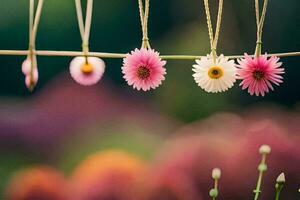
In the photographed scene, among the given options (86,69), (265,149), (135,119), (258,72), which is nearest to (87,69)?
(86,69)

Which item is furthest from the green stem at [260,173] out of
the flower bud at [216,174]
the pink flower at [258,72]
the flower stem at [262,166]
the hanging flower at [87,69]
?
the hanging flower at [87,69]

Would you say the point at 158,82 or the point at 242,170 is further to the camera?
the point at 242,170

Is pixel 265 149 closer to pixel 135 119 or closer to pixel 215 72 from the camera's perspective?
pixel 215 72

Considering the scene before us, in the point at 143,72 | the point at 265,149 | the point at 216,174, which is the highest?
the point at 143,72

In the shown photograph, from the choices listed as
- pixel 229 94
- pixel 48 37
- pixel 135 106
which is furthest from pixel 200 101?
pixel 48 37

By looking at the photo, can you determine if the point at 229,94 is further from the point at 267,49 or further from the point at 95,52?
the point at 95,52

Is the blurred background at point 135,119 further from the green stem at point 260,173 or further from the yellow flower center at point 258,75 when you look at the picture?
the yellow flower center at point 258,75

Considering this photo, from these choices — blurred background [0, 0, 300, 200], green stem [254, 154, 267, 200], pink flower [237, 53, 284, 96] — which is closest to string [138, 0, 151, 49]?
blurred background [0, 0, 300, 200]
